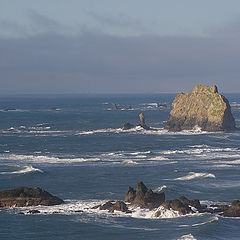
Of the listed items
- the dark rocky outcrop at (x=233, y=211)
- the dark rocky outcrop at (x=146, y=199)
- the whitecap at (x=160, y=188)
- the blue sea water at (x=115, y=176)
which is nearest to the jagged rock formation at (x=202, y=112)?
the blue sea water at (x=115, y=176)

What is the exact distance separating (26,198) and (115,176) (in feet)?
74.7

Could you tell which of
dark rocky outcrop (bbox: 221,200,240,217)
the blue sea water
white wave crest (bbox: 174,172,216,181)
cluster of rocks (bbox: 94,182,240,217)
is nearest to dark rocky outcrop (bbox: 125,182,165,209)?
cluster of rocks (bbox: 94,182,240,217)

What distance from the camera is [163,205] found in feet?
225

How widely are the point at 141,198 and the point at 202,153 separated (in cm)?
5284

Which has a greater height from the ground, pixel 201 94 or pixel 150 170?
pixel 201 94

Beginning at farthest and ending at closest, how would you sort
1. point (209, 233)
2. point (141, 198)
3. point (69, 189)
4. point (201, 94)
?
point (201, 94) → point (69, 189) → point (141, 198) → point (209, 233)

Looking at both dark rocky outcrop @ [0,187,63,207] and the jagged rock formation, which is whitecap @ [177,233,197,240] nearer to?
dark rocky outcrop @ [0,187,63,207]

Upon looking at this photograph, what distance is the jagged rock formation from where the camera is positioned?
16450cm

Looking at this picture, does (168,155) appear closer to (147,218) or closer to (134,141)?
(134,141)

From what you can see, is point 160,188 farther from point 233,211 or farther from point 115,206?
point 233,211

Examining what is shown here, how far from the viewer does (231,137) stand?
497 feet

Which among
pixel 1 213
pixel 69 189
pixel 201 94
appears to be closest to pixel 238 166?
pixel 69 189

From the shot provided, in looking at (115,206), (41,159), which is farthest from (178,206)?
(41,159)

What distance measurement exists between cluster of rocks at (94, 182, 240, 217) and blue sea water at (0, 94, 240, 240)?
1.13 m
